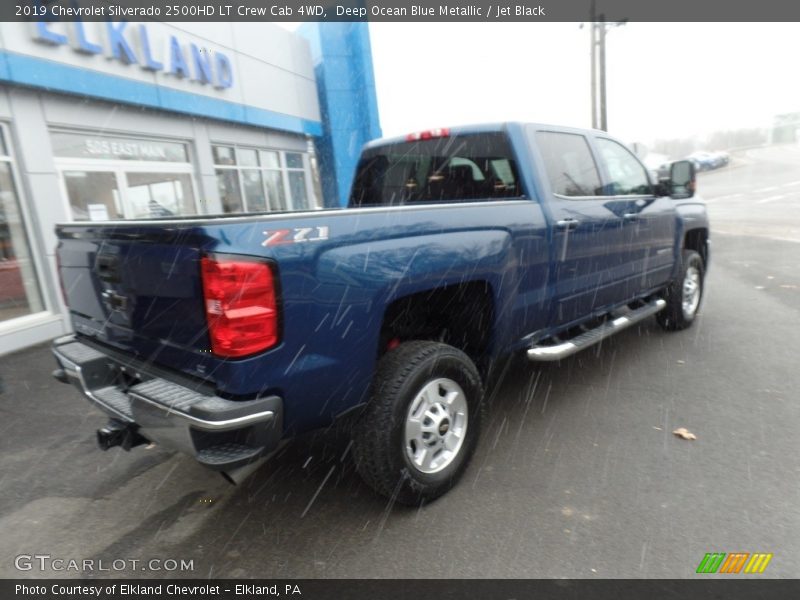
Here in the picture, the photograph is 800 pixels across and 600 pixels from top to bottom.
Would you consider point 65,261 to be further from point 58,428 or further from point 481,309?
point 481,309

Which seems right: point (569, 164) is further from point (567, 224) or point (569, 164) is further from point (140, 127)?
point (140, 127)

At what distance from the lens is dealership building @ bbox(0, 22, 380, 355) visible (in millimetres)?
6703

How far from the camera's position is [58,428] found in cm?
405

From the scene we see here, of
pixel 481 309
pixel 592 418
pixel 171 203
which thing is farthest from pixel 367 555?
pixel 171 203

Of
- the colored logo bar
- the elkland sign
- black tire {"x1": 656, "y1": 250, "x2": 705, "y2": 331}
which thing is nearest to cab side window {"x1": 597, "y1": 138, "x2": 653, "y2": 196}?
black tire {"x1": 656, "y1": 250, "x2": 705, "y2": 331}

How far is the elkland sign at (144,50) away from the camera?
24.0 feet

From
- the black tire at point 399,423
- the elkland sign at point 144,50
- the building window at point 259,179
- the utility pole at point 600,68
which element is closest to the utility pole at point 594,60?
the utility pole at point 600,68

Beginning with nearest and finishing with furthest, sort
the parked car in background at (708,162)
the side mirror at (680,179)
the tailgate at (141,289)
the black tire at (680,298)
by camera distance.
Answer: the tailgate at (141,289) < the side mirror at (680,179) < the black tire at (680,298) < the parked car in background at (708,162)

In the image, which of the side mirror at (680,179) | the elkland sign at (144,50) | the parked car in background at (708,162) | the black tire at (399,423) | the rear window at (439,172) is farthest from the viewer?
the parked car in background at (708,162)

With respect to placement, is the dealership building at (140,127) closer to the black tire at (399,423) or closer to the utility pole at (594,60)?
the black tire at (399,423)

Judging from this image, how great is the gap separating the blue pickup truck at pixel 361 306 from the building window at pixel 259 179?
23.0 ft

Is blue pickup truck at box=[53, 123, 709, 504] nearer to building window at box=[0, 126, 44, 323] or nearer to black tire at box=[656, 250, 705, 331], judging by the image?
black tire at box=[656, 250, 705, 331]

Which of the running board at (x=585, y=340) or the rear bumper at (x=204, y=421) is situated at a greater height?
the rear bumper at (x=204, y=421)

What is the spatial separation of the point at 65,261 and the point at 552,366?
13.0 feet
